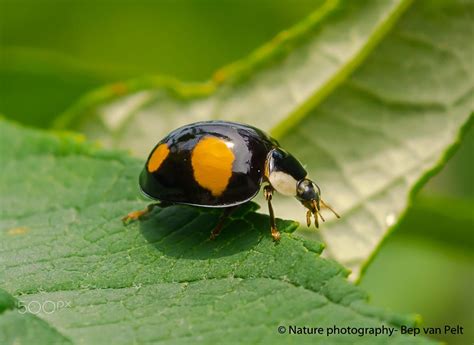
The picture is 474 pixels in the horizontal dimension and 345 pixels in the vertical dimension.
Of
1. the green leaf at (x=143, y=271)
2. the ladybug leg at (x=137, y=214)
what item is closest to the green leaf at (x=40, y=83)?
the green leaf at (x=143, y=271)

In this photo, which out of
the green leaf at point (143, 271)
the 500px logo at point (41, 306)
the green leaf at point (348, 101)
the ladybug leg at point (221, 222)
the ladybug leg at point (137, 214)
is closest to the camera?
the green leaf at point (143, 271)

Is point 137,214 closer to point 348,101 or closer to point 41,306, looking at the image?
point 41,306

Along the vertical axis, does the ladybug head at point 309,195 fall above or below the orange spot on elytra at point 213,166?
below

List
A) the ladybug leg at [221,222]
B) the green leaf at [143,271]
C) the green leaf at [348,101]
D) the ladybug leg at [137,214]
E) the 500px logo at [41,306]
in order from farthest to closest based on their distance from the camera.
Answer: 1. the green leaf at [348,101]
2. the ladybug leg at [137,214]
3. the ladybug leg at [221,222]
4. the 500px logo at [41,306]
5. the green leaf at [143,271]

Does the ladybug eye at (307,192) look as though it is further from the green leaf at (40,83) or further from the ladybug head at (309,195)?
the green leaf at (40,83)

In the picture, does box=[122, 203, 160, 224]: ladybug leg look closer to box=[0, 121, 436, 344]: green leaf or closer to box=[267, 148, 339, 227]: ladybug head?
box=[0, 121, 436, 344]: green leaf

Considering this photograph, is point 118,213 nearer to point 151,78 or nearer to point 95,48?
point 151,78

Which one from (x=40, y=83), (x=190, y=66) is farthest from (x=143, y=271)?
(x=190, y=66)
